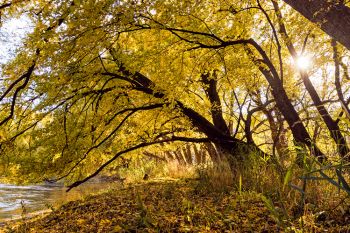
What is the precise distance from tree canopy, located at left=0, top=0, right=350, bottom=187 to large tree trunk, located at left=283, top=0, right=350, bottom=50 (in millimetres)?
832

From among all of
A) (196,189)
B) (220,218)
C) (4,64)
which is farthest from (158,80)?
(220,218)

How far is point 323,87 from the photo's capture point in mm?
12078

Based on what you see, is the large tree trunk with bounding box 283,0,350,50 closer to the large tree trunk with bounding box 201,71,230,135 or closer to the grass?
the grass

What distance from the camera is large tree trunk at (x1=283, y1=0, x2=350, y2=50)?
268 centimetres

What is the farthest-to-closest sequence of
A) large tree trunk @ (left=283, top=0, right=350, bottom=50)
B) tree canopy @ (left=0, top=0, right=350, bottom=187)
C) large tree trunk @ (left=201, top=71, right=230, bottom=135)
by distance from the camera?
large tree trunk @ (left=201, top=71, right=230, bottom=135), tree canopy @ (left=0, top=0, right=350, bottom=187), large tree trunk @ (left=283, top=0, right=350, bottom=50)

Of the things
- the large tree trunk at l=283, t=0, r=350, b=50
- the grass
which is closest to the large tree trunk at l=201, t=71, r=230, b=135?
the grass

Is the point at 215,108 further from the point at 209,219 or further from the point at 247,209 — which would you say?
the point at 209,219

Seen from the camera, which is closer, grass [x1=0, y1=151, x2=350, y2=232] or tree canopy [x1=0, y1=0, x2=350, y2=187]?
grass [x1=0, y1=151, x2=350, y2=232]

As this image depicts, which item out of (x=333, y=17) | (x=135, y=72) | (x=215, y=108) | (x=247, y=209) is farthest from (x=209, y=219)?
(x=215, y=108)

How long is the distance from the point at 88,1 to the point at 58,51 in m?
0.82

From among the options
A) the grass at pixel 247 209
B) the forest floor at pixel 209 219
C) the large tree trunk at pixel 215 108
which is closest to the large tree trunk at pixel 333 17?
the grass at pixel 247 209

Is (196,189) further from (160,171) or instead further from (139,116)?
(160,171)

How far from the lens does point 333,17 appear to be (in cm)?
274

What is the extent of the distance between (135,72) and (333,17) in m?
4.74
